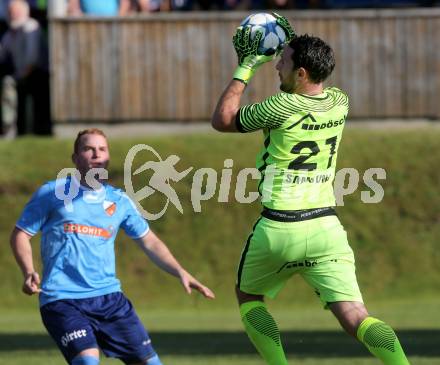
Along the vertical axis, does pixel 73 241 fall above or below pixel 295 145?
below

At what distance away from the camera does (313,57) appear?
6.95 m

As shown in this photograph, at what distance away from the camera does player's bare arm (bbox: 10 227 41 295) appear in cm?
672

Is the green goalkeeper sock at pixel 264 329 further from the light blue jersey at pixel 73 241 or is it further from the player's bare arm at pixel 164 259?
the light blue jersey at pixel 73 241

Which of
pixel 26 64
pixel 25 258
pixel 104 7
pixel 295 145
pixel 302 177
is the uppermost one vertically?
pixel 295 145

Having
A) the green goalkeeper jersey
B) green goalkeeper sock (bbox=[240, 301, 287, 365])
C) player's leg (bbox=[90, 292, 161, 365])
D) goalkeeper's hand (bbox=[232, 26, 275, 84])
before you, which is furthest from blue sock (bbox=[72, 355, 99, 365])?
goalkeeper's hand (bbox=[232, 26, 275, 84])

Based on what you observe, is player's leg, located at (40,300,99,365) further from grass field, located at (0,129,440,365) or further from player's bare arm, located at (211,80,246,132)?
grass field, located at (0,129,440,365)

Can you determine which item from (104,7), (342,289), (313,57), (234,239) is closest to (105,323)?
(342,289)

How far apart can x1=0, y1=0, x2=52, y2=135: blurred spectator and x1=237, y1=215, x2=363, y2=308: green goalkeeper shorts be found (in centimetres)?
1116

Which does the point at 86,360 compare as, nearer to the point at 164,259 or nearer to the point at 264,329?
the point at 164,259

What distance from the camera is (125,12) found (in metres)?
18.3

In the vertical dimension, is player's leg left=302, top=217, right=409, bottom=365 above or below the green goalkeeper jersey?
below

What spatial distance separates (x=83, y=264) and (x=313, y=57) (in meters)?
1.74

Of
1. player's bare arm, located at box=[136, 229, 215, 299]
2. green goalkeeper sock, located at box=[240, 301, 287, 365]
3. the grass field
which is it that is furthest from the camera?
the grass field

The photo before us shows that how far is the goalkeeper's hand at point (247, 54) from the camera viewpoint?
7.16 metres
